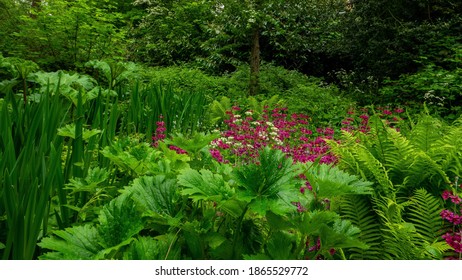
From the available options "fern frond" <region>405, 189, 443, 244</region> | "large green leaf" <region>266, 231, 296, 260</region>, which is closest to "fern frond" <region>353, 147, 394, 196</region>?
"fern frond" <region>405, 189, 443, 244</region>

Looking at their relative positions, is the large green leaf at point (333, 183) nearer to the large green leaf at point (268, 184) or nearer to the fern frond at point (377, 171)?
the large green leaf at point (268, 184)

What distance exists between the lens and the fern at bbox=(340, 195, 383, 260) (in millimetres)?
1764

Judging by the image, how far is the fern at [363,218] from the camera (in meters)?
1.76

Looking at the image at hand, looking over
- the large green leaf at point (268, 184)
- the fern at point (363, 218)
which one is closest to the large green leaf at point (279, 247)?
the large green leaf at point (268, 184)

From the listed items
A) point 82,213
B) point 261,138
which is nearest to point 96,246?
point 82,213

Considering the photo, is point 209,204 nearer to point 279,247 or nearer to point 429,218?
point 279,247

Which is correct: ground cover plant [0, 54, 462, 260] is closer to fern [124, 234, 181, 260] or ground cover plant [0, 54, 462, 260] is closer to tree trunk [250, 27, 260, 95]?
fern [124, 234, 181, 260]

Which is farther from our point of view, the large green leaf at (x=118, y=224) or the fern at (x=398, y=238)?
the fern at (x=398, y=238)

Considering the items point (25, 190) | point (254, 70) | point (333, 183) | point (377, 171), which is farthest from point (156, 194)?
point (254, 70)

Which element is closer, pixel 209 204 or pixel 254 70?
pixel 209 204

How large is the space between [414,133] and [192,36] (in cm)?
1186

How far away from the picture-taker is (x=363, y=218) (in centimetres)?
183

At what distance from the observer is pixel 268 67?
10938mm
